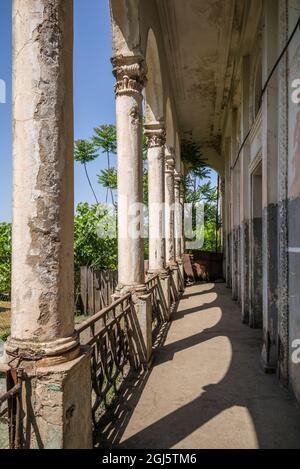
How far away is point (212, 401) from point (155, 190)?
517 centimetres

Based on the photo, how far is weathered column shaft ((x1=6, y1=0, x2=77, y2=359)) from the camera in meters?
2.21

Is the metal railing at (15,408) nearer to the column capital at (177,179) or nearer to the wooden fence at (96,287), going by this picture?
the wooden fence at (96,287)

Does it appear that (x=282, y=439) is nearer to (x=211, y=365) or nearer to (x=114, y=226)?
(x=211, y=365)

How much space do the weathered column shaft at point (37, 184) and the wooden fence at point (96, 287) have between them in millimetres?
9663

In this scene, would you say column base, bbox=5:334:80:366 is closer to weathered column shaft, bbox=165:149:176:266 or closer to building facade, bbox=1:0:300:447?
building facade, bbox=1:0:300:447

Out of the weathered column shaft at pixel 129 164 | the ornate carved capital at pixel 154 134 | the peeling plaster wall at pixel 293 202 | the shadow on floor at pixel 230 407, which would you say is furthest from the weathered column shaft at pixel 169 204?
the peeling plaster wall at pixel 293 202

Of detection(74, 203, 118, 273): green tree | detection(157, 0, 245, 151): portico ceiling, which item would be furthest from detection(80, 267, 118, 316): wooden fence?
detection(157, 0, 245, 151): portico ceiling

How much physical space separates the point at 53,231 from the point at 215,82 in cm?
1118

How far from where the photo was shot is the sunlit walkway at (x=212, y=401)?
10.5ft

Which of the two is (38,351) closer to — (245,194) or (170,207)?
(245,194)

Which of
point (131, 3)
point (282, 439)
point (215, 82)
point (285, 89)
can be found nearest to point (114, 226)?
point (215, 82)

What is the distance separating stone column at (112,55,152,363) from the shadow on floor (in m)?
1.25

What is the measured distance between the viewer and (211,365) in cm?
511

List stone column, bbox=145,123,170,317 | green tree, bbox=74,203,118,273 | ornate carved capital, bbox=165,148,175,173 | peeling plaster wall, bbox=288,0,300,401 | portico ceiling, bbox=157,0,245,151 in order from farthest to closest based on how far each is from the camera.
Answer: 1. green tree, bbox=74,203,118,273
2. ornate carved capital, bbox=165,148,175,173
3. stone column, bbox=145,123,170,317
4. portico ceiling, bbox=157,0,245,151
5. peeling plaster wall, bbox=288,0,300,401
